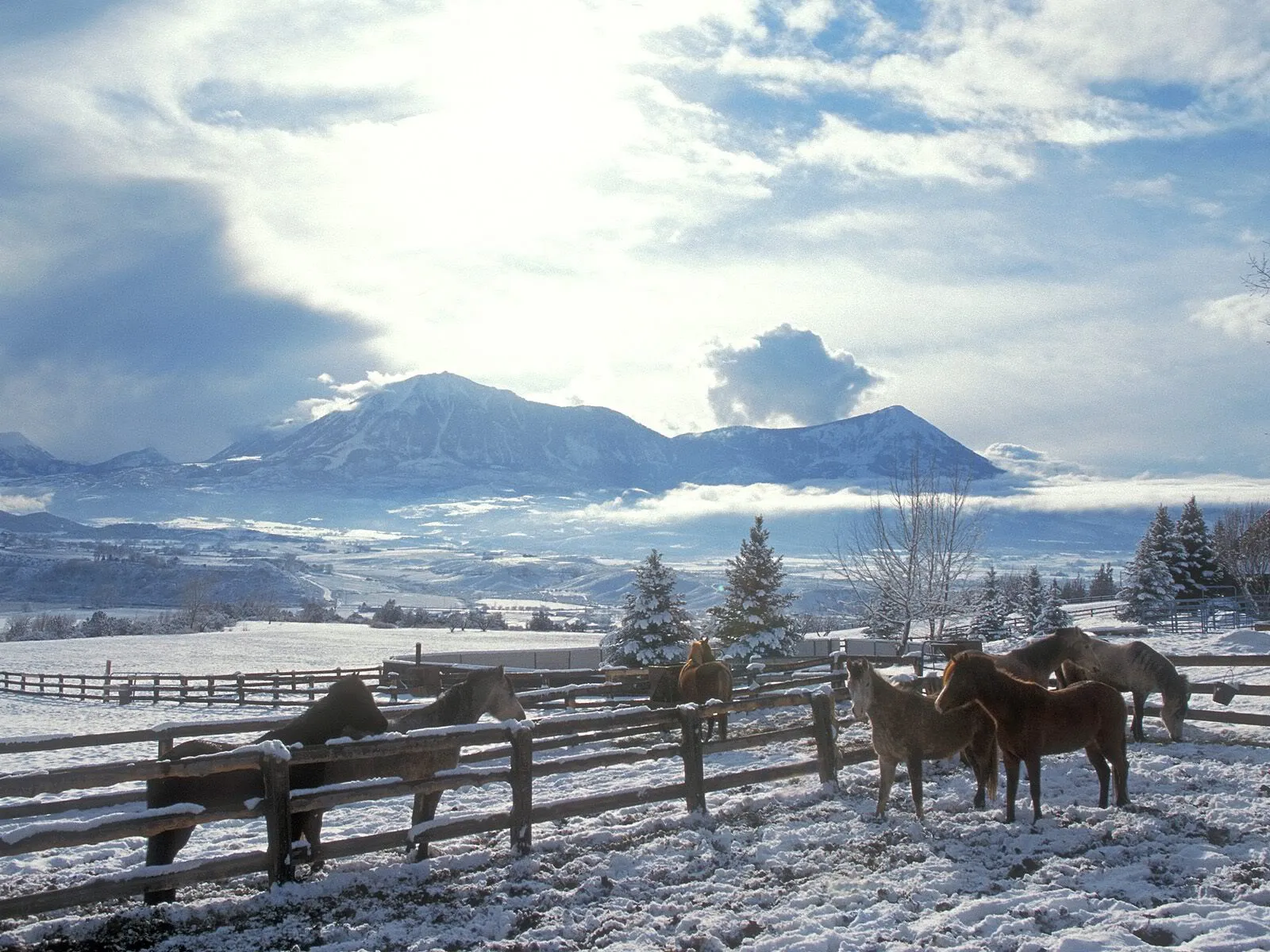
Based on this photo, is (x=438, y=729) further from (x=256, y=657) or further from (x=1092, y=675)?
(x=256, y=657)

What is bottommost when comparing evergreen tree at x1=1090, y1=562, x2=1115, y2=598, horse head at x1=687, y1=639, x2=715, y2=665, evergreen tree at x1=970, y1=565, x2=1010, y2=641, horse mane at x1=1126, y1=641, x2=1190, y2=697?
evergreen tree at x1=1090, y1=562, x2=1115, y2=598

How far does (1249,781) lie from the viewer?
9.32 metres

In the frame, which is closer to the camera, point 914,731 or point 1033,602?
point 914,731

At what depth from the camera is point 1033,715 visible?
26.9 ft

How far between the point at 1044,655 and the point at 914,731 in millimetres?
4313

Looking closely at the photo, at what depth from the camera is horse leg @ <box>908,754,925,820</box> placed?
832cm

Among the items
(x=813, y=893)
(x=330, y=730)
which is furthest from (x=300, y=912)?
(x=813, y=893)

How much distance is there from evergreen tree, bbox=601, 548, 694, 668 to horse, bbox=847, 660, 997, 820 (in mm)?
18319

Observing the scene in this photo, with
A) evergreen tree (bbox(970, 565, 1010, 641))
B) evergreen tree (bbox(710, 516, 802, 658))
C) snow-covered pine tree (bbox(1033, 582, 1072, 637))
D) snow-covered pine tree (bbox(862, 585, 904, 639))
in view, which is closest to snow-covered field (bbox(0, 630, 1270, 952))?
evergreen tree (bbox(710, 516, 802, 658))

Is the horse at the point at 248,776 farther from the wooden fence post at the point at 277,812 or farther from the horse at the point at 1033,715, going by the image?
the horse at the point at 1033,715

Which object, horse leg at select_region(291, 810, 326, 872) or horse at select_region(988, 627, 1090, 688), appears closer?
horse leg at select_region(291, 810, 326, 872)

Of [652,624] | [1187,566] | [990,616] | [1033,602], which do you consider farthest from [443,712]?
[1187,566]

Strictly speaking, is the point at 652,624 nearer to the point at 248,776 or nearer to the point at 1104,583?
the point at 248,776

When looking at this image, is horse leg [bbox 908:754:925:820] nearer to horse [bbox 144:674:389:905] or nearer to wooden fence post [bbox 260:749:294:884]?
horse [bbox 144:674:389:905]
